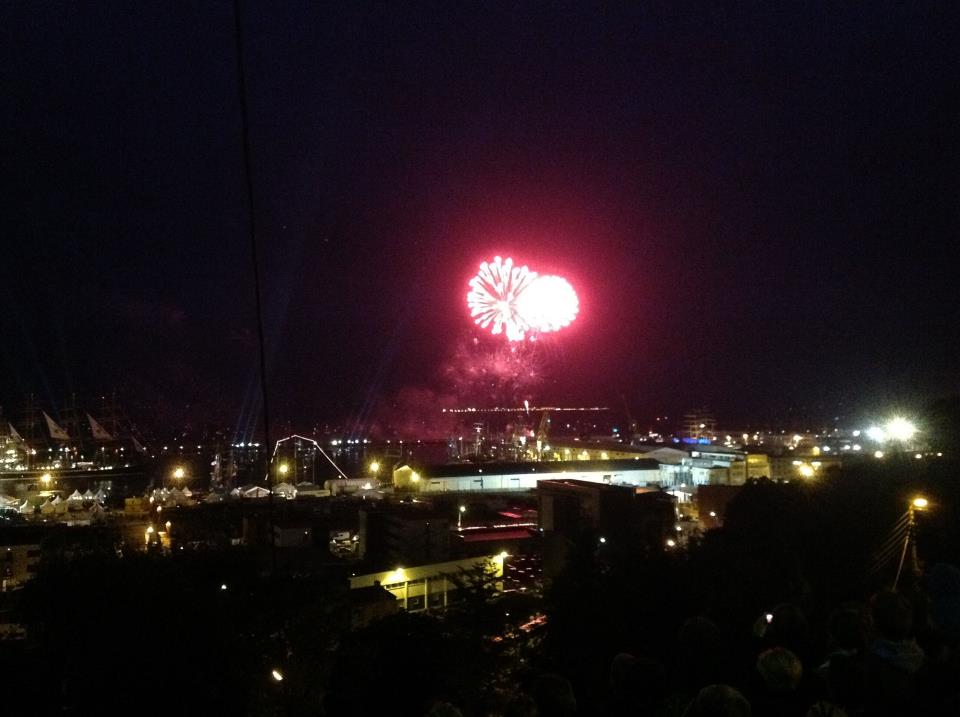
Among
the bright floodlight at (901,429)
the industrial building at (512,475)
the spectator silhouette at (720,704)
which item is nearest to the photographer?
the spectator silhouette at (720,704)

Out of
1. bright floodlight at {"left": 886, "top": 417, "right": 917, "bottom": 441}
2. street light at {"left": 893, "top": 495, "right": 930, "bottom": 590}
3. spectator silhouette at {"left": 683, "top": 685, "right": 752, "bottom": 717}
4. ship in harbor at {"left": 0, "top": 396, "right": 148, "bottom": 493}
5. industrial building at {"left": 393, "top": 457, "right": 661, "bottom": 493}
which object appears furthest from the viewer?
ship in harbor at {"left": 0, "top": 396, "right": 148, "bottom": 493}

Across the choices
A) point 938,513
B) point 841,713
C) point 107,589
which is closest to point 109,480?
point 107,589

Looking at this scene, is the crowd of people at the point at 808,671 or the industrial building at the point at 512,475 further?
the industrial building at the point at 512,475

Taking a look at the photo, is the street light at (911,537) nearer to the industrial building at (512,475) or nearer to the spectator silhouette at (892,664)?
the spectator silhouette at (892,664)

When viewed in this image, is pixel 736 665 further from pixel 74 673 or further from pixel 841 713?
pixel 74 673

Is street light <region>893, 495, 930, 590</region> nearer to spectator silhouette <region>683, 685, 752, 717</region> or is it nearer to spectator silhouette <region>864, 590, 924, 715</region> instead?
spectator silhouette <region>864, 590, 924, 715</region>

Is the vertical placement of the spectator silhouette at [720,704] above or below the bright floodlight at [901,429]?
below

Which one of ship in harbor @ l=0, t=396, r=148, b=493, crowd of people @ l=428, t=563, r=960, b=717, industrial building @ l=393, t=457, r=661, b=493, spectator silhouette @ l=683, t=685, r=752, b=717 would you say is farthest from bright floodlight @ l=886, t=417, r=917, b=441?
ship in harbor @ l=0, t=396, r=148, b=493

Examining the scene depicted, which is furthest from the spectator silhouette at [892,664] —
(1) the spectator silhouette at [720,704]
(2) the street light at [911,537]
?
(2) the street light at [911,537]

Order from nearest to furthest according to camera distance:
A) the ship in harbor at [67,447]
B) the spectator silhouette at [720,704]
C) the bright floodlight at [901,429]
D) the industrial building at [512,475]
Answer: the spectator silhouette at [720,704], the bright floodlight at [901,429], the industrial building at [512,475], the ship in harbor at [67,447]
